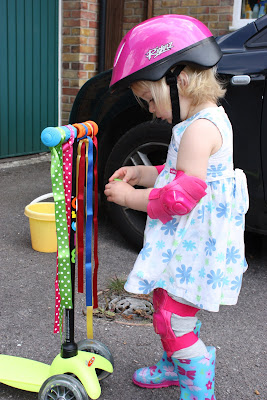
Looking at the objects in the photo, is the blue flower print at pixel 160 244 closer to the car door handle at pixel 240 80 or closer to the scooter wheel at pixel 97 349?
the scooter wheel at pixel 97 349

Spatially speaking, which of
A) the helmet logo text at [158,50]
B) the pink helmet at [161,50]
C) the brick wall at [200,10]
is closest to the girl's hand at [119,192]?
the pink helmet at [161,50]

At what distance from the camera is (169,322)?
1.90 metres

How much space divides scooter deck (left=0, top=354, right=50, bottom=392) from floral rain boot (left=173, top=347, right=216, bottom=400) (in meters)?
0.55

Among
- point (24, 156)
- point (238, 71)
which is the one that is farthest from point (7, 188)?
point (238, 71)

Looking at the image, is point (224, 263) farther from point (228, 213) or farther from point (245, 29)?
point (245, 29)

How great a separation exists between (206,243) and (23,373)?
0.93m

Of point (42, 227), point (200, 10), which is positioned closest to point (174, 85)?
point (42, 227)

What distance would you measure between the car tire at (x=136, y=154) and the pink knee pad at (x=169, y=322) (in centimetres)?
164

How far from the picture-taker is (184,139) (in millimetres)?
1775

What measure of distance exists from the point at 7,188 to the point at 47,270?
2.26m

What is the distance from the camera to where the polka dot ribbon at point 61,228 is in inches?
70.1

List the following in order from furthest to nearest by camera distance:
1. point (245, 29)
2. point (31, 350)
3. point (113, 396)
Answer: point (245, 29), point (31, 350), point (113, 396)

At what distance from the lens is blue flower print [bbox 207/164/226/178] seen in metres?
1.88

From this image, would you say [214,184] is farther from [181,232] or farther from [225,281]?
[225,281]
